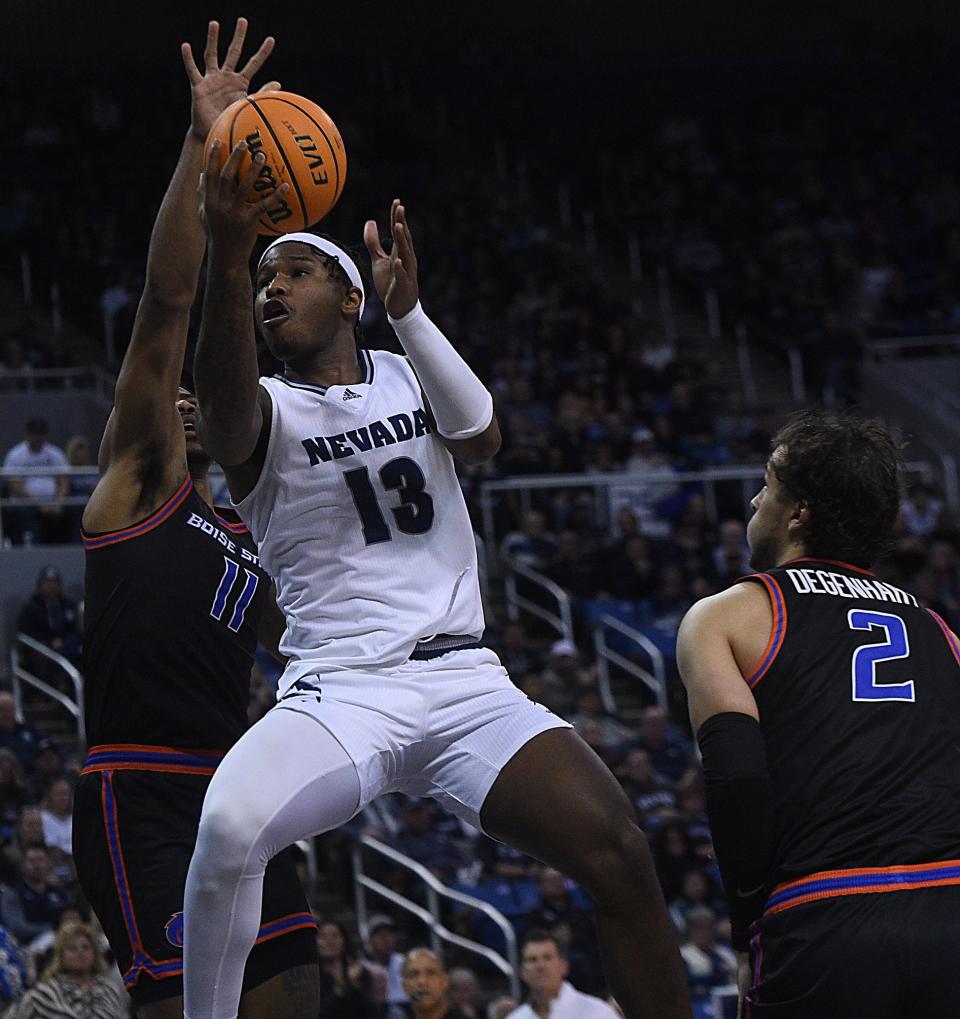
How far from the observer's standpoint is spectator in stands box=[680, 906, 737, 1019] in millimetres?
10453

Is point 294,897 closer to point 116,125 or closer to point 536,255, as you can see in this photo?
point 536,255

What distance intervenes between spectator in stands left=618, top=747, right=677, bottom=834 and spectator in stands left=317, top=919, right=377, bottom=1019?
2.96 meters

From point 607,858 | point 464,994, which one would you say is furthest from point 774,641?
point 464,994

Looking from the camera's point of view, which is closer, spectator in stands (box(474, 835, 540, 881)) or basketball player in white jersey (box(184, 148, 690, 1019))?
basketball player in white jersey (box(184, 148, 690, 1019))

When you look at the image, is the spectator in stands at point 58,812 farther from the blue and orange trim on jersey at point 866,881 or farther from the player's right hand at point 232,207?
the blue and orange trim on jersey at point 866,881

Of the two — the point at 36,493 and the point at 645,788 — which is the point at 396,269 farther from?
the point at 36,493

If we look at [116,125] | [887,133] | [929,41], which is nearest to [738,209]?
[887,133]

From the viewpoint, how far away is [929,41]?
85.9 ft

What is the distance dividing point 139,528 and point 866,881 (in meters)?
2.38

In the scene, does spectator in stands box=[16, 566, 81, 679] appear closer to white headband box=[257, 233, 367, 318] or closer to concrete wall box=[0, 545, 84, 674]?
concrete wall box=[0, 545, 84, 674]

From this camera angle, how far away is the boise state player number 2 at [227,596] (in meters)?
5.07

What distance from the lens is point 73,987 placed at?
27.6 ft

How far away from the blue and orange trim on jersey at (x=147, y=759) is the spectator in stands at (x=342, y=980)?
14.4 feet

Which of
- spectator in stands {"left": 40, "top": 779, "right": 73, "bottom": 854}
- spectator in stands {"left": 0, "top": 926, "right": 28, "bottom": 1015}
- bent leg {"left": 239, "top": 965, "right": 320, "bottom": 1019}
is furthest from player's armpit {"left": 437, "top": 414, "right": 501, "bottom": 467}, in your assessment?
spectator in stands {"left": 40, "top": 779, "right": 73, "bottom": 854}
